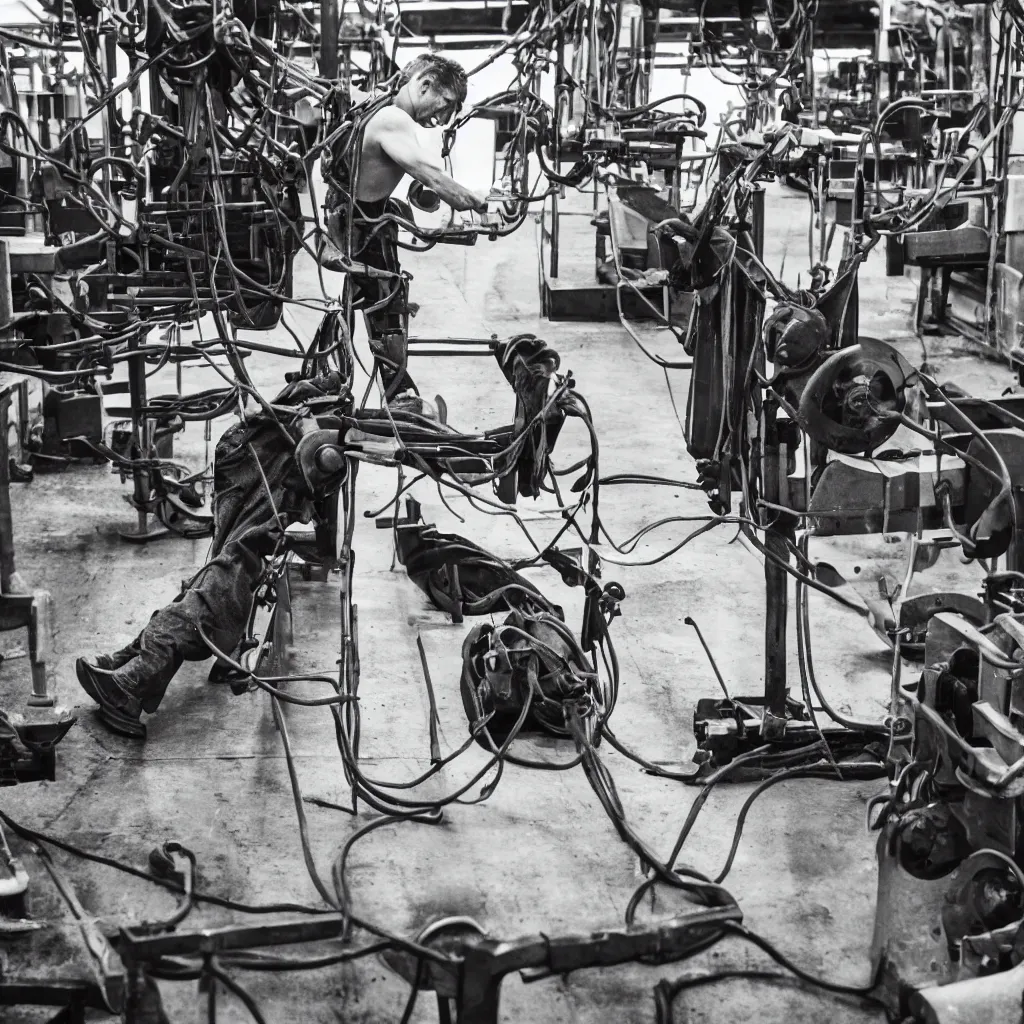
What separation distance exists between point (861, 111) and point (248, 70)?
9.83 metres

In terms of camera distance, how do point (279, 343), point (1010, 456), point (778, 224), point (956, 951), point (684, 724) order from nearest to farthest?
point (956, 951), point (1010, 456), point (684, 724), point (279, 343), point (778, 224)

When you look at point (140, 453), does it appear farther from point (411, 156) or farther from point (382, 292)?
point (411, 156)

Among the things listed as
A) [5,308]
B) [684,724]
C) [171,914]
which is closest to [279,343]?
[5,308]

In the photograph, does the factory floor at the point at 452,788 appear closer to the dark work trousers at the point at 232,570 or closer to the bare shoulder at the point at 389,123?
the dark work trousers at the point at 232,570

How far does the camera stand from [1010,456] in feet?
14.9

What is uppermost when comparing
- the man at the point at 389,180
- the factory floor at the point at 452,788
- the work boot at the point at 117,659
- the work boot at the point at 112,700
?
the man at the point at 389,180

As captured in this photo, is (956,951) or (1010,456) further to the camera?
(1010,456)

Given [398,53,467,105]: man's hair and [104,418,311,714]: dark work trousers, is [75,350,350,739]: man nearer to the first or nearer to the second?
[104,418,311,714]: dark work trousers

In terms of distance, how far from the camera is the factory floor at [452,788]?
398 cm

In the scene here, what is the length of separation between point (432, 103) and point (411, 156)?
1.12 feet

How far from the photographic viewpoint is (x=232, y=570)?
17.4 feet

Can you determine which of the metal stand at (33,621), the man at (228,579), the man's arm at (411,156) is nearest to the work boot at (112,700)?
the man at (228,579)

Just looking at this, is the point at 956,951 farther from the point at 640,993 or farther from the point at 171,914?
the point at 171,914

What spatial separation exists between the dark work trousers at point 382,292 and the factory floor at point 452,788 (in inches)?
36.2
